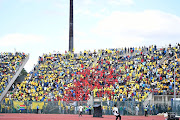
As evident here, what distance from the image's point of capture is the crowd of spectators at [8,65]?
55438 mm

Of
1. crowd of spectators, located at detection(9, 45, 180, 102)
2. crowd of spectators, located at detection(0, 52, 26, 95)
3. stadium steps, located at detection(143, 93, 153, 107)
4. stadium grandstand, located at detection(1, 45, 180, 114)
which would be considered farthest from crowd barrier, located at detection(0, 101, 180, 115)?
crowd of spectators, located at detection(0, 52, 26, 95)

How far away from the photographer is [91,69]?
2169 inches

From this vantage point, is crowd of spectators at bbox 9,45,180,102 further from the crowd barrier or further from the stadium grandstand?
the crowd barrier

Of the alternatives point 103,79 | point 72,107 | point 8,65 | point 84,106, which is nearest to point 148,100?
point 84,106

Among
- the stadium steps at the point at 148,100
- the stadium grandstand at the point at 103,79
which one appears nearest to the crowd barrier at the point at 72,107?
the stadium grandstand at the point at 103,79

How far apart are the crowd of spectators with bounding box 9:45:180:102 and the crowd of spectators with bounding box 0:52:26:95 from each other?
6.74 ft

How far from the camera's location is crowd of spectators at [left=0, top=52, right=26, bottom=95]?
55438mm

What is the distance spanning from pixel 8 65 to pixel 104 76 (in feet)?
54.0

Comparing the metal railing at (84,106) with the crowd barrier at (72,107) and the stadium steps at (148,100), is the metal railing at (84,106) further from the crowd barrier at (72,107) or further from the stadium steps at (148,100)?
the stadium steps at (148,100)

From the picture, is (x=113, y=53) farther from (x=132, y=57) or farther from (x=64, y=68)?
(x=64, y=68)

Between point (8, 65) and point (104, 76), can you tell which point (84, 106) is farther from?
point (8, 65)

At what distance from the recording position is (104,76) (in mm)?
51812

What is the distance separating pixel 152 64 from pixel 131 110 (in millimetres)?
10285

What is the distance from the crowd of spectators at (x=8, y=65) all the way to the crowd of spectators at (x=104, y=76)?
2.05 meters
